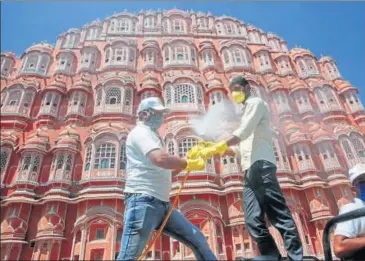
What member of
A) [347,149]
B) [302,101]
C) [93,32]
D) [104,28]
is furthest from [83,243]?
[104,28]

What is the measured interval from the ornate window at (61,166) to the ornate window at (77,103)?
10.5 ft

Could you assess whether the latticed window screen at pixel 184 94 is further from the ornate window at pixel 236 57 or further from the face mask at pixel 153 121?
the face mask at pixel 153 121

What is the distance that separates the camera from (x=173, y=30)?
2327 cm

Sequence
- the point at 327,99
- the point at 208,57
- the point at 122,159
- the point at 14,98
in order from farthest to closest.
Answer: the point at 208,57 < the point at 327,99 < the point at 14,98 < the point at 122,159

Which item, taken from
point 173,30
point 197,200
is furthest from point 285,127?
point 173,30

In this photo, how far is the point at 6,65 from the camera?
20.1m

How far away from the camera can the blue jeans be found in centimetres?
255

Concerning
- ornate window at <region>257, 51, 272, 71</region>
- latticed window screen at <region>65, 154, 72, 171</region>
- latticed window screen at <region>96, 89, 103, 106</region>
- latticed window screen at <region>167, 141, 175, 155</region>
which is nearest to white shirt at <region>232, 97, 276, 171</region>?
latticed window screen at <region>167, 141, 175, 155</region>

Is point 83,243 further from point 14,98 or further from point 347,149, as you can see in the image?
point 347,149

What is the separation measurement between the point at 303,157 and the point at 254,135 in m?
13.5

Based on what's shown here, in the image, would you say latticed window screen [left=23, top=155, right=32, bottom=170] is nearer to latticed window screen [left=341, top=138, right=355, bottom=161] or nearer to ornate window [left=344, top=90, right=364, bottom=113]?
latticed window screen [left=341, top=138, right=355, bottom=161]

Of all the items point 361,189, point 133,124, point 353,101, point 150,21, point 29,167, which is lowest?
point 361,189

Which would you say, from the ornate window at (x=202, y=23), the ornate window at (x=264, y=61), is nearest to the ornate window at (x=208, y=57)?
the ornate window at (x=264, y=61)

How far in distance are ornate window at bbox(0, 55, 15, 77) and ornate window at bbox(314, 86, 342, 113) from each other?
22.8 meters
